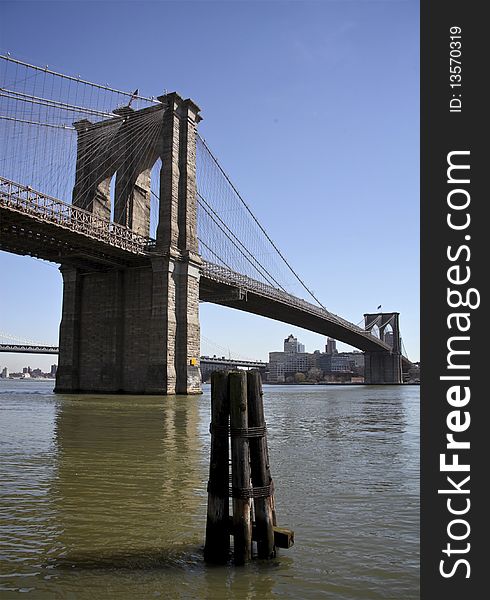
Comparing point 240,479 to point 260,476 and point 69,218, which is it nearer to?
point 260,476

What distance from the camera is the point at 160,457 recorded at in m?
9.85

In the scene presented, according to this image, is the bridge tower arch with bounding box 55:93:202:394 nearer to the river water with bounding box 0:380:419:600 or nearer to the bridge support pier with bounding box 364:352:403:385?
the river water with bounding box 0:380:419:600

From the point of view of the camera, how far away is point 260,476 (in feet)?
16.6

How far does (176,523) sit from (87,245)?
30.8 meters

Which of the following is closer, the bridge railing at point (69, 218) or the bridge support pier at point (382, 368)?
the bridge railing at point (69, 218)

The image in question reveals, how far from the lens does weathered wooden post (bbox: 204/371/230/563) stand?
15.9ft

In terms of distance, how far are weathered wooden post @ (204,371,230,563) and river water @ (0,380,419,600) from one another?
0.20m

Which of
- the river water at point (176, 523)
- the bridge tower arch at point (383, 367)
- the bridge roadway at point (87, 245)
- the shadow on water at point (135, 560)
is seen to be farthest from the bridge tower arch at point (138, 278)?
the bridge tower arch at point (383, 367)

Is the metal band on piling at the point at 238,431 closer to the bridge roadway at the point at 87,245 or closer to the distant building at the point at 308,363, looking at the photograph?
the bridge roadway at the point at 87,245

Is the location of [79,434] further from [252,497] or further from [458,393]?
[458,393]

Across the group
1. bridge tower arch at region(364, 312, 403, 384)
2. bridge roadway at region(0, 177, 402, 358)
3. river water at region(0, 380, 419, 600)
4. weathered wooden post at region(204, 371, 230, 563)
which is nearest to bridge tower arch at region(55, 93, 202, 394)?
bridge roadway at region(0, 177, 402, 358)

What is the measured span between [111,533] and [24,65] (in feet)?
106

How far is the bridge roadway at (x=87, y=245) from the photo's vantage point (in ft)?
99.1

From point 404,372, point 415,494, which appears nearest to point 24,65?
point 415,494
